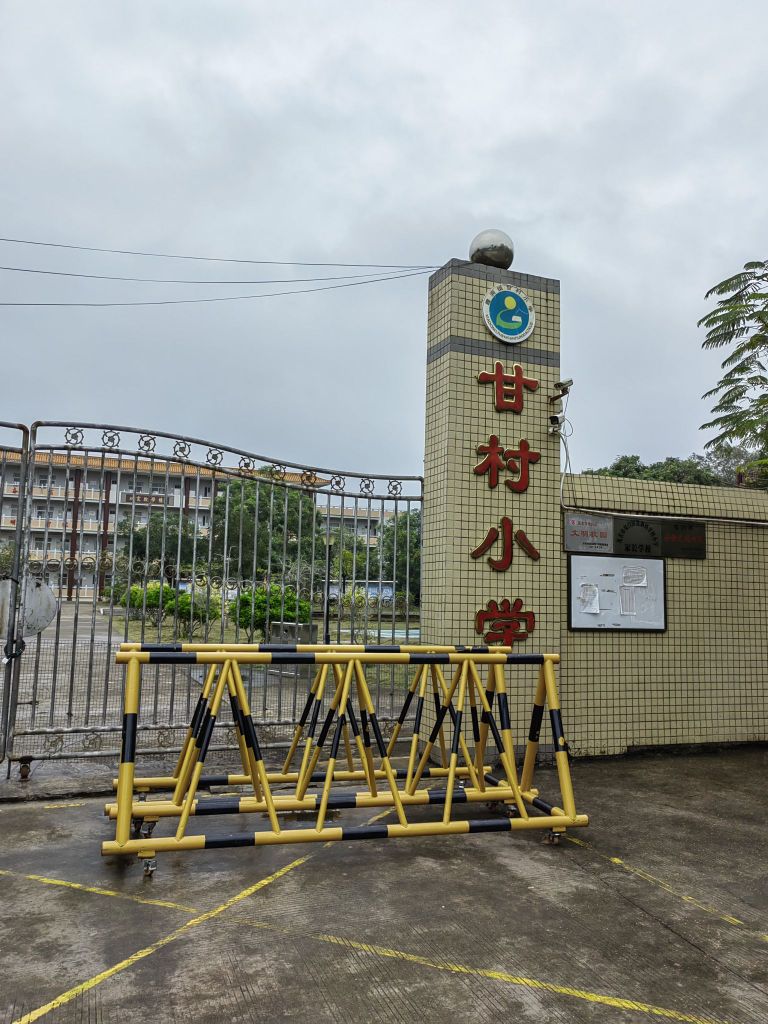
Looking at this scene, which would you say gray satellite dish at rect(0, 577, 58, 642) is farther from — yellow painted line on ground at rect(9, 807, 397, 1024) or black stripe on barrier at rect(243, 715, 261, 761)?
black stripe on barrier at rect(243, 715, 261, 761)

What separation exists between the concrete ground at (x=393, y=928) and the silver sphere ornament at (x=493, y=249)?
15.6 feet

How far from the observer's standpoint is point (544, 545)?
6504 mm

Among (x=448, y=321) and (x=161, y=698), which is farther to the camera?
(x=161, y=698)

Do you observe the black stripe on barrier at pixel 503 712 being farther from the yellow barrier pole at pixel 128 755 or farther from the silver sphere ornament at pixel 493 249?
the silver sphere ornament at pixel 493 249

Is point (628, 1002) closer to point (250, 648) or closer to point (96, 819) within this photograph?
point (250, 648)

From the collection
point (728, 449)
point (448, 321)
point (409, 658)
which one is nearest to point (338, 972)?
point (409, 658)

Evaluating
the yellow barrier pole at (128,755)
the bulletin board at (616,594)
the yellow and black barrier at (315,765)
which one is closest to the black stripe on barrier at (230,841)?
the yellow and black barrier at (315,765)

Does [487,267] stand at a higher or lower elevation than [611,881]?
higher

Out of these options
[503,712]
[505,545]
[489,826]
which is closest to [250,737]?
[489,826]

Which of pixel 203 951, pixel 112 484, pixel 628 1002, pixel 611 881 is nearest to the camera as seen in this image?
pixel 628 1002

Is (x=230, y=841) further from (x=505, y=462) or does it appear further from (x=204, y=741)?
(x=505, y=462)

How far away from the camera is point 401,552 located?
23.4 feet

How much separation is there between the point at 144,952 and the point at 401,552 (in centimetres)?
456

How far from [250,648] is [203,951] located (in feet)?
5.41
